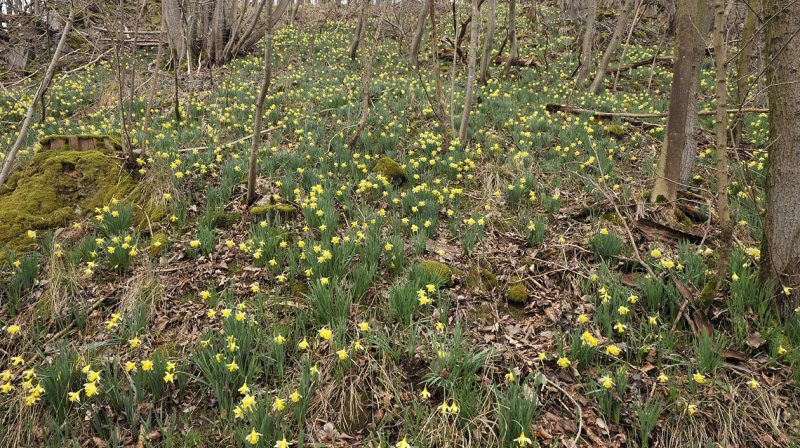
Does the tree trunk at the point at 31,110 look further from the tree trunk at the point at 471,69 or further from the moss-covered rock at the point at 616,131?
the moss-covered rock at the point at 616,131

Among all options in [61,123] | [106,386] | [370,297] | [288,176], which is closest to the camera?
[106,386]

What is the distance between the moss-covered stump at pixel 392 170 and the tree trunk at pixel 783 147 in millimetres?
3330

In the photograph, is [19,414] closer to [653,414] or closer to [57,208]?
[57,208]

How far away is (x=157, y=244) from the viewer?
3.31m

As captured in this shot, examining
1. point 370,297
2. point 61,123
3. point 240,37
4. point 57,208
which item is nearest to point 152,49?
point 240,37

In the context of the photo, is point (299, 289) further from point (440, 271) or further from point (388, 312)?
point (440, 271)

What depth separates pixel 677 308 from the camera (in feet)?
8.85

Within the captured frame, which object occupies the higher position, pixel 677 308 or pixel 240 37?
pixel 240 37

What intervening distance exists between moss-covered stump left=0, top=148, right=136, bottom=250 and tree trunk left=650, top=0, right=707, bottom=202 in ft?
18.5

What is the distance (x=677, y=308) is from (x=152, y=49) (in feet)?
50.5

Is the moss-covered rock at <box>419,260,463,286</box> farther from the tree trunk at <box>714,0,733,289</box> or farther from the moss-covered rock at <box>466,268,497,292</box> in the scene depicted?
the tree trunk at <box>714,0,733,289</box>

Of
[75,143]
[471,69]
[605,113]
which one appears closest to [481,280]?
[471,69]

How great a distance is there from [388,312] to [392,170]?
8.19 ft

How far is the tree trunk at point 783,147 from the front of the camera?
2473 millimetres
